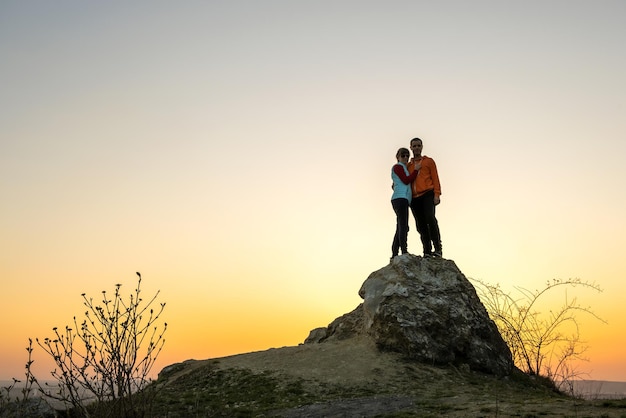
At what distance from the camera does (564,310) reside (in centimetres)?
1608

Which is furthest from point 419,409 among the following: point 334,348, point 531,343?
point 531,343

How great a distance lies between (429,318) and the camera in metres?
13.7

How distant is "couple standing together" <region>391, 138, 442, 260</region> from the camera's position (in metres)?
14.5

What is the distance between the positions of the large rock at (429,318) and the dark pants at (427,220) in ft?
1.67


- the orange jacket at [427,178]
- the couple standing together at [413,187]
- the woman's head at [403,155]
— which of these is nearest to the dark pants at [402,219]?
the couple standing together at [413,187]

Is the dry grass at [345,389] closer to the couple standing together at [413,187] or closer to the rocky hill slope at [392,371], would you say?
the rocky hill slope at [392,371]

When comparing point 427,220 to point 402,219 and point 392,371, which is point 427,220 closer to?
point 402,219

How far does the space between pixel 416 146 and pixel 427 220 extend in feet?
6.33

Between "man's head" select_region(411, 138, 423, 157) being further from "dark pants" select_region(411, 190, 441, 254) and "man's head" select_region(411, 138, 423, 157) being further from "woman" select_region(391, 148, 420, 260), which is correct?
"dark pants" select_region(411, 190, 441, 254)

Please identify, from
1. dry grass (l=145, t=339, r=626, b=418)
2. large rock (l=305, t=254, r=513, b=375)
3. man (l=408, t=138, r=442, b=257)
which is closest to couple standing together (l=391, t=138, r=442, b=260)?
man (l=408, t=138, r=442, b=257)

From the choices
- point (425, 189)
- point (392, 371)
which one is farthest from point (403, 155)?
point (392, 371)

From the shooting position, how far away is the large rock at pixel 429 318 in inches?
528

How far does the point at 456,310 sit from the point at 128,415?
923cm

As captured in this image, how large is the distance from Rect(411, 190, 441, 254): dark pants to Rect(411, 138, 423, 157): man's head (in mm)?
1019
